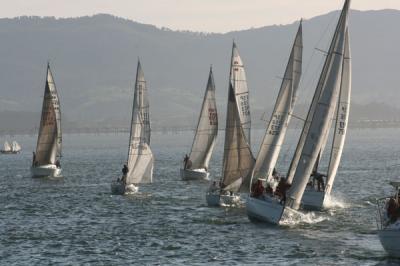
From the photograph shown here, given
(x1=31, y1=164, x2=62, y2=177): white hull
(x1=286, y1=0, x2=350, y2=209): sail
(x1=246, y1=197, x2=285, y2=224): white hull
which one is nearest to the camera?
(x1=286, y1=0, x2=350, y2=209): sail

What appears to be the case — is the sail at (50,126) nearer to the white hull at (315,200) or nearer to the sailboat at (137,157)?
the sailboat at (137,157)

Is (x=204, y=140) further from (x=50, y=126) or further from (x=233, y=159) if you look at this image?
(x=233, y=159)

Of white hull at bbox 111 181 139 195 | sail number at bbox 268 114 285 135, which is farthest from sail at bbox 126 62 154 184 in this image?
sail number at bbox 268 114 285 135

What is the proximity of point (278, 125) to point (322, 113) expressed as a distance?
13529mm

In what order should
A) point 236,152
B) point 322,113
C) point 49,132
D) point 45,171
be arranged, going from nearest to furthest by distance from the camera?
point 322,113 < point 236,152 < point 49,132 < point 45,171

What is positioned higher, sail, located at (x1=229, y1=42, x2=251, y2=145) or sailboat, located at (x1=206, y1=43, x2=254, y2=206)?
sail, located at (x1=229, y1=42, x2=251, y2=145)

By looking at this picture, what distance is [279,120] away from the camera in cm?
6291

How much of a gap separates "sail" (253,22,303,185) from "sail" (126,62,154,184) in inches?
532

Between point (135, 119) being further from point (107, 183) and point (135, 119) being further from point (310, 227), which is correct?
point (310, 227)

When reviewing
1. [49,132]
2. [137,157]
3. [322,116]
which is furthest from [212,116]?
[322,116]

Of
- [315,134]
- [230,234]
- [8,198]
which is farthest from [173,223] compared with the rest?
[8,198]

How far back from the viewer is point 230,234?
49562 mm

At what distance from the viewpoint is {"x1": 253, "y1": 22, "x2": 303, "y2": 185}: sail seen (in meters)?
60.8

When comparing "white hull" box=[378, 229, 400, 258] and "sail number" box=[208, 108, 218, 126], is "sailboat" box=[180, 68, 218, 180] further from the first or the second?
"white hull" box=[378, 229, 400, 258]
